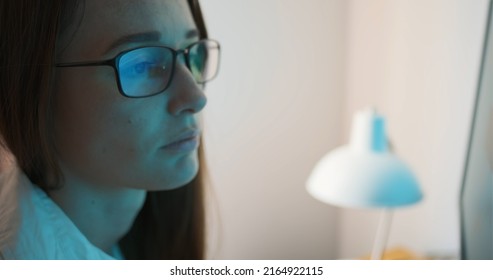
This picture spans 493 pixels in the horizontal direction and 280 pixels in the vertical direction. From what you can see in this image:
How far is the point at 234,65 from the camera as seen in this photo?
70cm

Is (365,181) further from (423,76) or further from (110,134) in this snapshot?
(110,134)

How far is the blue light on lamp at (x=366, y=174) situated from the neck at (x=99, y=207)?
0.29 m

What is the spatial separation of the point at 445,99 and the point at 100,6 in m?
0.51

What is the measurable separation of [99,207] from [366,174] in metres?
0.39

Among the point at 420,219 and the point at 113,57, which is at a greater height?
the point at 113,57

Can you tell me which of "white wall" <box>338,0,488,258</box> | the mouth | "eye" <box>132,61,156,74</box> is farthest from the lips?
"white wall" <box>338,0,488,258</box>

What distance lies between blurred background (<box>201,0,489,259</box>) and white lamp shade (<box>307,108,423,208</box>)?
2 centimetres

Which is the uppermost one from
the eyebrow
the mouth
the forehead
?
the forehead

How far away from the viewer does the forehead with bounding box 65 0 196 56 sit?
1.86 feet

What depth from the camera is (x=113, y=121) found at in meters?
0.61

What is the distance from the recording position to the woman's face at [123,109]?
0.57 m

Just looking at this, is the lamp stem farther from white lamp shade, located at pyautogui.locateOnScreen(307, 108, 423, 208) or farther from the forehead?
the forehead
